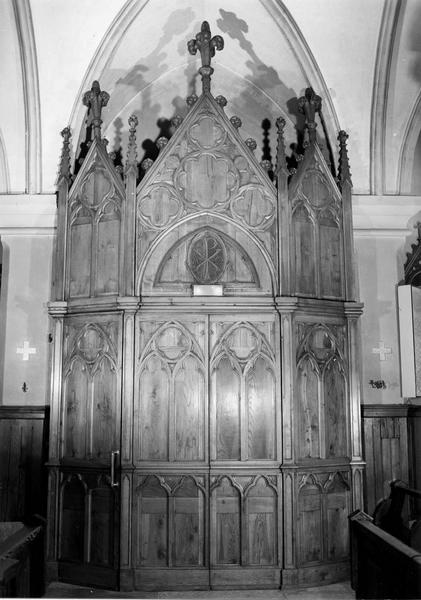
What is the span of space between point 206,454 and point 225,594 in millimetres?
1222

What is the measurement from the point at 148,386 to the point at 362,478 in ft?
7.28

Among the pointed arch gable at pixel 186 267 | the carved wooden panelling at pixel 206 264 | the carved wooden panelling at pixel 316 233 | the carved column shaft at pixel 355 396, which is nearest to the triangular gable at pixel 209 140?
the carved wooden panelling at pixel 316 233

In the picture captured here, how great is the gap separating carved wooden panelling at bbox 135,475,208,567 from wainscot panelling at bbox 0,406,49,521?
4.07ft

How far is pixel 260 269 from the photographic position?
265 inches

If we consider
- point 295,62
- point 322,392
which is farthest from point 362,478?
point 295,62

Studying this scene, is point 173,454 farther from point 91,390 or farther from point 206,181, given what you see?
point 206,181

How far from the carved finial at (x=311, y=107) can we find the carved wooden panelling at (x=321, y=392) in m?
1.98

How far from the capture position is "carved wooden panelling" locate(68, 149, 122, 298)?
6.77m

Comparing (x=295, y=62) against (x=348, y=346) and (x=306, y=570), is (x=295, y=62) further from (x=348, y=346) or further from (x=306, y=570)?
(x=306, y=570)

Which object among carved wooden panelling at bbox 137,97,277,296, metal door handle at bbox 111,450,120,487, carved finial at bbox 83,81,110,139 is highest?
carved finial at bbox 83,81,110,139

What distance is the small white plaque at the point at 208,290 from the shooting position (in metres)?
Result: 6.67

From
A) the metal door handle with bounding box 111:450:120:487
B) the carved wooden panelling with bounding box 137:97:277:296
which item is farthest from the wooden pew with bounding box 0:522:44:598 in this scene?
the carved wooden panelling with bounding box 137:97:277:296

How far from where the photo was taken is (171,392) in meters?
6.59

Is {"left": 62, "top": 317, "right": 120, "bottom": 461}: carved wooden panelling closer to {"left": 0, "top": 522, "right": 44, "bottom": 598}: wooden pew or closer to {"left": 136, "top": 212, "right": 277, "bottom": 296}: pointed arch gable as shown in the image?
{"left": 136, "top": 212, "right": 277, "bottom": 296}: pointed arch gable
